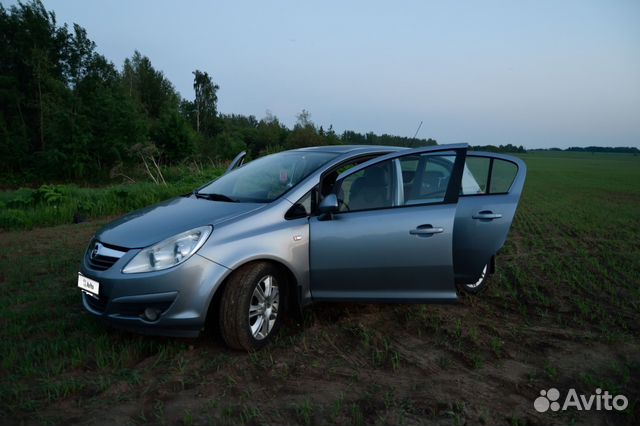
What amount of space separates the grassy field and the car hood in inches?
33.6

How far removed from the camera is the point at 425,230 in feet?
12.5

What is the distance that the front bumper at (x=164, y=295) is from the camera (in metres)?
3.24

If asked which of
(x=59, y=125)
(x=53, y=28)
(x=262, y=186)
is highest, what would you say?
(x=53, y=28)

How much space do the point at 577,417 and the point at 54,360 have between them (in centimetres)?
358

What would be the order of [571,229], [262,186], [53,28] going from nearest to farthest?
[262,186] < [571,229] < [53,28]

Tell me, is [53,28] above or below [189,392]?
above

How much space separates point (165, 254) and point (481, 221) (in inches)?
113

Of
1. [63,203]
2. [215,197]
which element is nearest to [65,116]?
[63,203]

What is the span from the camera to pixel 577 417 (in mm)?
2781

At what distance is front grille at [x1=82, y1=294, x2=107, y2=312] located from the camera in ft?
11.3

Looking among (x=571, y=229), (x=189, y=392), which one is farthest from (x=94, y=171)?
(x=189, y=392)

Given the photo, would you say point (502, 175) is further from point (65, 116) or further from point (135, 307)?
point (65, 116)

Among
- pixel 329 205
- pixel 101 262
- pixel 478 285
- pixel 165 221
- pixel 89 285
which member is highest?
pixel 329 205

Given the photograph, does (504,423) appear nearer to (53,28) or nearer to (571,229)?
(571,229)
